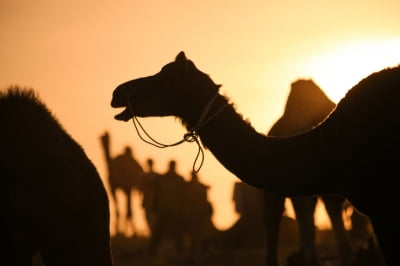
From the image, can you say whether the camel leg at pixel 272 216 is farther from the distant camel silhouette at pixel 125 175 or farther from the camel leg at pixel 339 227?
the distant camel silhouette at pixel 125 175

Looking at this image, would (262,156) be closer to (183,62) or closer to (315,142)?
(315,142)

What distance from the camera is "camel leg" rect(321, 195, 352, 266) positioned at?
1412 cm

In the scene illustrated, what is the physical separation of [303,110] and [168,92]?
20.4 ft

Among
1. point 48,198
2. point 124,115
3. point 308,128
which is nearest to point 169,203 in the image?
point 308,128

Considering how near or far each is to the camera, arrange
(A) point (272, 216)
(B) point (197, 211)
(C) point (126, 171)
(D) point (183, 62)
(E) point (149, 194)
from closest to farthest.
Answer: (D) point (183, 62) → (A) point (272, 216) → (B) point (197, 211) → (E) point (149, 194) → (C) point (126, 171)

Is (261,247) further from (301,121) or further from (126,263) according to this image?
(301,121)

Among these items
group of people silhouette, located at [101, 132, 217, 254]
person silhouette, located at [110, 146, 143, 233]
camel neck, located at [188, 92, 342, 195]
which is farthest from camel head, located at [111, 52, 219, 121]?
person silhouette, located at [110, 146, 143, 233]

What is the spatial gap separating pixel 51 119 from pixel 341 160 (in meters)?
2.72

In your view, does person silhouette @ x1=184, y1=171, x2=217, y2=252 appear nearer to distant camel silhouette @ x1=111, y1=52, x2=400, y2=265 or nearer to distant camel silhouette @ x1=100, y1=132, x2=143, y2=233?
distant camel silhouette @ x1=100, y1=132, x2=143, y2=233

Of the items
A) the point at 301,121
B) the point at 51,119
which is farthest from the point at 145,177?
the point at 51,119

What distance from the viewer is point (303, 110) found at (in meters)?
15.0

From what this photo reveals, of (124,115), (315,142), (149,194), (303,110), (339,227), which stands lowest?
(339,227)

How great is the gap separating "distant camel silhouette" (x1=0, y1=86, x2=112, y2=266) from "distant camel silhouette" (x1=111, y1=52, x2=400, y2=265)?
3.24 ft

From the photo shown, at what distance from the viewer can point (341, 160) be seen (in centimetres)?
886
